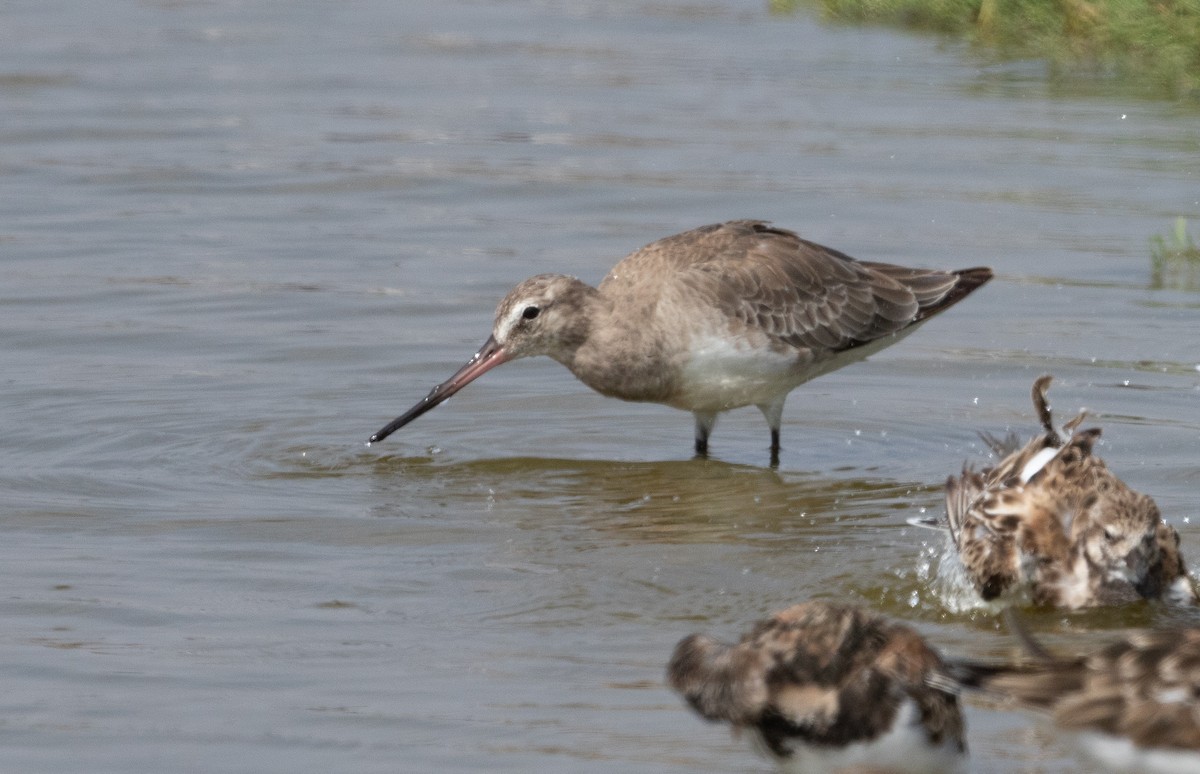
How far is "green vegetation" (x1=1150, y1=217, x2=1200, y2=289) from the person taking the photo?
12008 mm

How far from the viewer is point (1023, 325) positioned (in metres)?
11.6

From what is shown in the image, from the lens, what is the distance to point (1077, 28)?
17891mm

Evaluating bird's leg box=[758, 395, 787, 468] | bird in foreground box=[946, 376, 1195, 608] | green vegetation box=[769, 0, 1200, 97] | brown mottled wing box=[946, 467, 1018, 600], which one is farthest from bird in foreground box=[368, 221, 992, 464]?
green vegetation box=[769, 0, 1200, 97]

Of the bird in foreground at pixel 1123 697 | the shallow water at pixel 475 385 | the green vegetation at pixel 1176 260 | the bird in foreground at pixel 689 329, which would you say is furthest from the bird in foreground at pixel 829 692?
the green vegetation at pixel 1176 260

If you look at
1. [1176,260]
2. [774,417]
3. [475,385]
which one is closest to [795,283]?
[774,417]

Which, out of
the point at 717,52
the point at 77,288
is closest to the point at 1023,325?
the point at 77,288

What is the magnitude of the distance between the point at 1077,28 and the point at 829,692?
548 inches

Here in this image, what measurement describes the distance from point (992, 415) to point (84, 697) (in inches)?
206

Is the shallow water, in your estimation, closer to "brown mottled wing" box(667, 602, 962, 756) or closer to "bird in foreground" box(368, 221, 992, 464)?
"bird in foreground" box(368, 221, 992, 464)

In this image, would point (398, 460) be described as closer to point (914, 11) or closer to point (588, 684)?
point (588, 684)

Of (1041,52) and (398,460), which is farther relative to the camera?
(1041,52)

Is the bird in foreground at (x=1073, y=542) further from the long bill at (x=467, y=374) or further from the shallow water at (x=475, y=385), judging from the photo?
the long bill at (x=467, y=374)

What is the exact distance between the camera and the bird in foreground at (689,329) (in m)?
9.61

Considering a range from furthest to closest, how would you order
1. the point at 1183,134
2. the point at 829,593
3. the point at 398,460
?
the point at 1183,134, the point at 398,460, the point at 829,593
